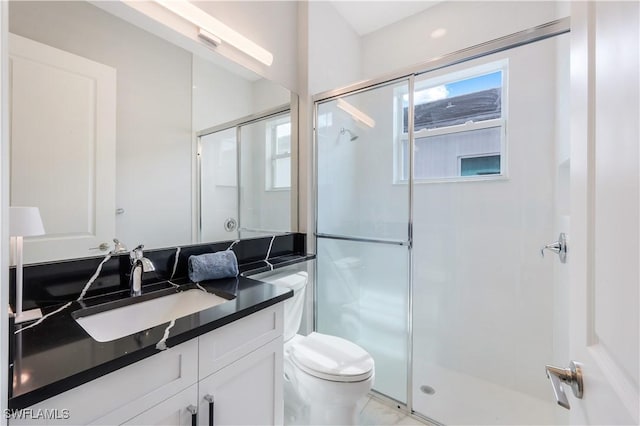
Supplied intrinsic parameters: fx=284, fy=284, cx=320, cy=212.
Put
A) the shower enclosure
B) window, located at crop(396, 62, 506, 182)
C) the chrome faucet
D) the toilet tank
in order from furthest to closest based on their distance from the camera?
window, located at crop(396, 62, 506, 182) → the shower enclosure → the toilet tank → the chrome faucet

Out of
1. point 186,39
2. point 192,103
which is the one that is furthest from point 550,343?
point 186,39

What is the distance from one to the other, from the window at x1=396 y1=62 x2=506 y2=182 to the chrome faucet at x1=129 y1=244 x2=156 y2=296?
164cm

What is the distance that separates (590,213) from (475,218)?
165 centimetres

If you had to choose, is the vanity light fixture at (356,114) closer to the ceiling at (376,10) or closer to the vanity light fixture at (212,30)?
the vanity light fixture at (212,30)

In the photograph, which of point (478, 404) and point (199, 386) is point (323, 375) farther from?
point (478, 404)

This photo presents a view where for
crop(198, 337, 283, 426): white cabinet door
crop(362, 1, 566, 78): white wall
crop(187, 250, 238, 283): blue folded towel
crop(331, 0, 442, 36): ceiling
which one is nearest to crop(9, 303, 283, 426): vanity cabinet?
crop(198, 337, 283, 426): white cabinet door

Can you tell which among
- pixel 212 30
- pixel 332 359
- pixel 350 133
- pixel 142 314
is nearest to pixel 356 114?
pixel 350 133

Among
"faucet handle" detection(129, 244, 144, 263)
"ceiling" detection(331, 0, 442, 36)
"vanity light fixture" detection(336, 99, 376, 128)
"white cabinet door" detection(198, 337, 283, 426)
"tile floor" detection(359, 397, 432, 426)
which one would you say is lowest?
"tile floor" detection(359, 397, 432, 426)

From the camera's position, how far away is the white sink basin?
0.94 meters

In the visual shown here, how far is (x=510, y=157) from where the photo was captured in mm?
1918


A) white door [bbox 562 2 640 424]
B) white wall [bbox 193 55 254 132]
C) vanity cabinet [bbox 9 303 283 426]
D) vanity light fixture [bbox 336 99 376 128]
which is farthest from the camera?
vanity light fixture [bbox 336 99 376 128]

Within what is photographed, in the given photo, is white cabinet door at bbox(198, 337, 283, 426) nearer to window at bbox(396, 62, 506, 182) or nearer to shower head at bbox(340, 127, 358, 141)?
window at bbox(396, 62, 506, 182)

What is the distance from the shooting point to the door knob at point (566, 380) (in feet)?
1.79

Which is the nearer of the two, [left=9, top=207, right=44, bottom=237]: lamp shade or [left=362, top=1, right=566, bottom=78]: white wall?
[left=9, top=207, right=44, bottom=237]: lamp shade
